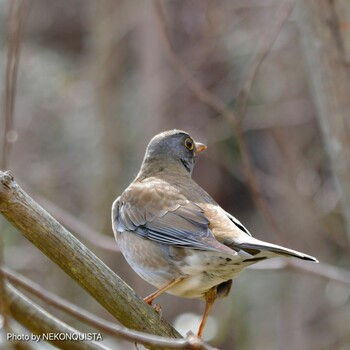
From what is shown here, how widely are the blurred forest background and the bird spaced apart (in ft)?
10.8

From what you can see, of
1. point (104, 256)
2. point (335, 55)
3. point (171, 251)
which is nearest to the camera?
point (171, 251)

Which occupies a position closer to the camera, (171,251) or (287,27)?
(171,251)

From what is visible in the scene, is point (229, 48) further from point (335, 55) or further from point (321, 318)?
point (335, 55)

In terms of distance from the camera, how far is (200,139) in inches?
353

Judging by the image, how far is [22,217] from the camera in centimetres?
298

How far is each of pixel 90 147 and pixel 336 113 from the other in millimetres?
6122

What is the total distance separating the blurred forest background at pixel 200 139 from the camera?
29.4 feet

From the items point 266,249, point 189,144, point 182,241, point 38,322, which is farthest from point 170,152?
point 38,322

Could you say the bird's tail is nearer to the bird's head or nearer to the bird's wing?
the bird's wing

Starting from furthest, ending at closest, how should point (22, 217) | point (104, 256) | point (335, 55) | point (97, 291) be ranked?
1. point (104, 256)
2. point (335, 55)
3. point (97, 291)
4. point (22, 217)

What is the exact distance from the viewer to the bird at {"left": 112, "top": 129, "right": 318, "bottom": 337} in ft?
12.7

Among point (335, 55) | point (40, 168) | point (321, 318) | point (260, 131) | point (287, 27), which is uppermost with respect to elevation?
point (287, 27)

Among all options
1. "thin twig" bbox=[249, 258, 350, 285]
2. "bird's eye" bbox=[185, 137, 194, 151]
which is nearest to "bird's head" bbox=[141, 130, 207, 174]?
"bird's eye" bbox=[185, 137, 194, 151]

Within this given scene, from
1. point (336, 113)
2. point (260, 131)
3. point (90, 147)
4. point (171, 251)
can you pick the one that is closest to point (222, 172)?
point (260, 131)
